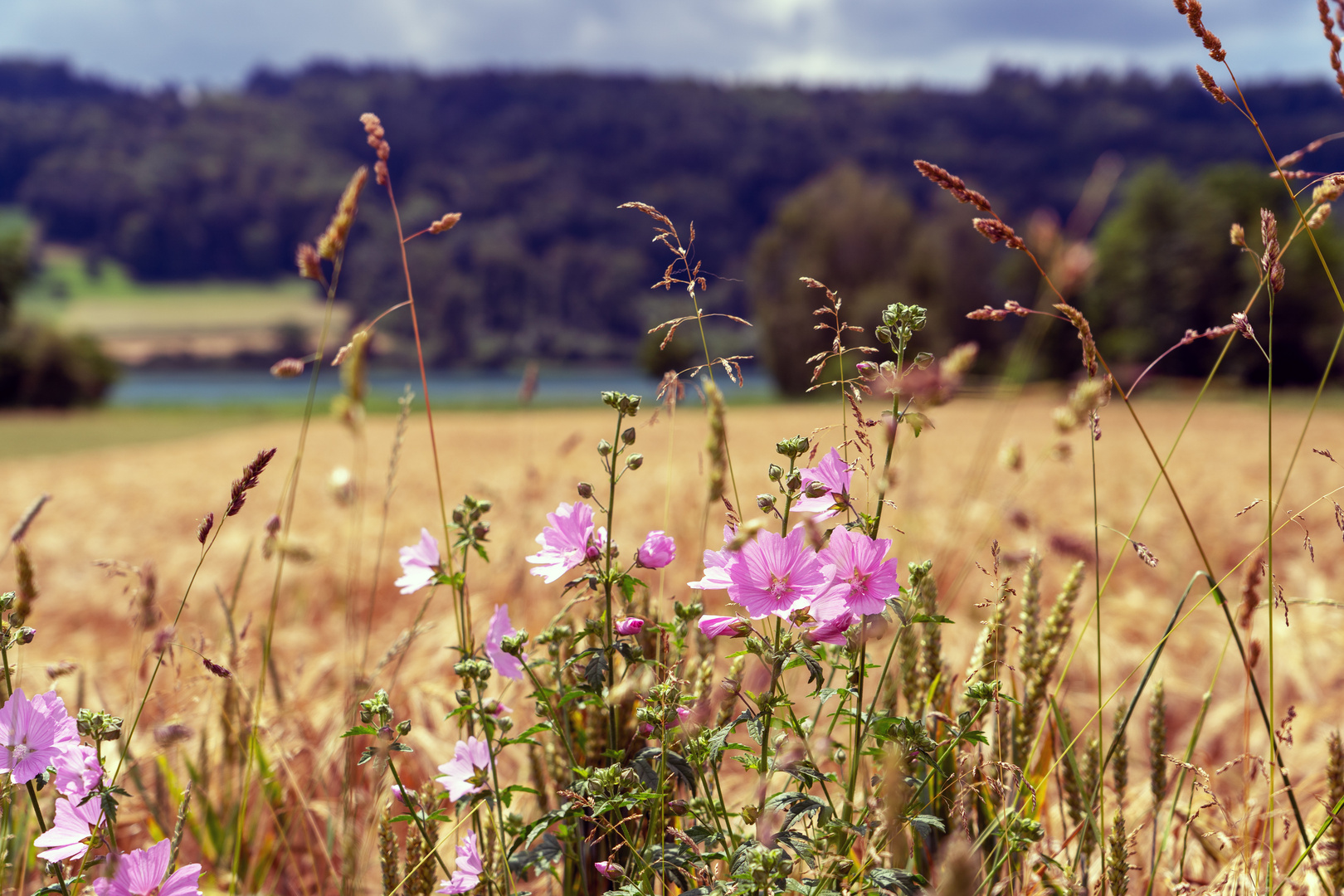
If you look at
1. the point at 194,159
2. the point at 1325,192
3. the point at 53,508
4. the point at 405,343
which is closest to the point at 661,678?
the point at 1325,192


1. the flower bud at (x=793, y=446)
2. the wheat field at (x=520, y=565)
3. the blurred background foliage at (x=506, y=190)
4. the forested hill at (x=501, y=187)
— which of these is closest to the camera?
the flower bud at (x=793, y=446)

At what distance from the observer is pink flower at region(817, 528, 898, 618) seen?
954mm

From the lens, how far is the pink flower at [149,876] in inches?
38.3

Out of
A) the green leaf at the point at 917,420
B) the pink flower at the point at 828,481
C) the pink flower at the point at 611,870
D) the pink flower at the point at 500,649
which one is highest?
the green leaf at the point at 917,420

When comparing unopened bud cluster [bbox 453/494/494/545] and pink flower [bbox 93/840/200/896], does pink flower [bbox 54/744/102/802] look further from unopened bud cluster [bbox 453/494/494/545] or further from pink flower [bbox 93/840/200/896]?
unopened bud cluster [bbox 453/494/494/545]

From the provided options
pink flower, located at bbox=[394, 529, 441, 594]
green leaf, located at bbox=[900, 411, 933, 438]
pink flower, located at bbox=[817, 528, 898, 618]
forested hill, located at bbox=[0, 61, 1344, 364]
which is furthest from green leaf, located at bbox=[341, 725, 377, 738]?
forested hill, located at bbox=[0, 61, 1344, 364]

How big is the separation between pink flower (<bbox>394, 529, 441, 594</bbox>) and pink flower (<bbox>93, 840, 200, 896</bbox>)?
1.26 feet

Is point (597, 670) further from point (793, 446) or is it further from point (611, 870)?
point (793, 446)

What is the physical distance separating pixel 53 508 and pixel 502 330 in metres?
151

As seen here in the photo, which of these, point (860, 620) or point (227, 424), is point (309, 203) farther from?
point (860, 620)

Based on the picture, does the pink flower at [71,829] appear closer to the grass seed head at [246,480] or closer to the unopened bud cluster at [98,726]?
the unopened bud cluster at [98,726]

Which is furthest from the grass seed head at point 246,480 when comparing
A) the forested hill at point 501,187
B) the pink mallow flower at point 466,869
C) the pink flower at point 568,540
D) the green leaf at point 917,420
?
the forested hill at point 501,187

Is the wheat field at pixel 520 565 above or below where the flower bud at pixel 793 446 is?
below

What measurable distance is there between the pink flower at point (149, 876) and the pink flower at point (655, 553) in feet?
1.97
